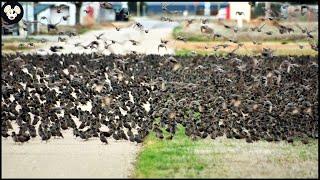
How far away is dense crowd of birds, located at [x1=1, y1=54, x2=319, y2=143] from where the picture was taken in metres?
14.5

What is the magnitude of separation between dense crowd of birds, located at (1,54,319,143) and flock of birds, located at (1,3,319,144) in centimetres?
2

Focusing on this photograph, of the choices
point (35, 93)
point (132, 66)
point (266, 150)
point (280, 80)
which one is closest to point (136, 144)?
point (266, 150)

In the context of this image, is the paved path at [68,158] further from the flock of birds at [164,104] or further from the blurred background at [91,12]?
the blurred background at [91,12]

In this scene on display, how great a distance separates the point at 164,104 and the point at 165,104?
0.14 meters

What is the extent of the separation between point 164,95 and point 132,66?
858 centimetres

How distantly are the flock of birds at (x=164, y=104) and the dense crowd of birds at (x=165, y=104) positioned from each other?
2 cm

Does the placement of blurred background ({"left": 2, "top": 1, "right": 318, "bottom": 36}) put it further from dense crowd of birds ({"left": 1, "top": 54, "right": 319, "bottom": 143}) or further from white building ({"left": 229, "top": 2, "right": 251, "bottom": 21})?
dense crowd of birds ({"left": 1, "top": 54, "right": 319, "bottom": 143})

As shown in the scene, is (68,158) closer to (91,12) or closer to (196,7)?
(91,12)

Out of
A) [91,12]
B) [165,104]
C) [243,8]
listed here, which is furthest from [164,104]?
[243,8]

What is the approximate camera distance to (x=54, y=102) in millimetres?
17719

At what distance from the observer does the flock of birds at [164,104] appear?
14.4 metres

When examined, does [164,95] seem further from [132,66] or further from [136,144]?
[132,66]

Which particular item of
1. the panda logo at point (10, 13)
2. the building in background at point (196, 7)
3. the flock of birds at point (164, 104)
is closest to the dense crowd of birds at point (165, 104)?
the flock of birds at point (164, 104)

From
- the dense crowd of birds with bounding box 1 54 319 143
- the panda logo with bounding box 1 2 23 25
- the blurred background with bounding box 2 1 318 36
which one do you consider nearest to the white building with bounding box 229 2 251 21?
the blurred background with bounding box 2 1 318 36
